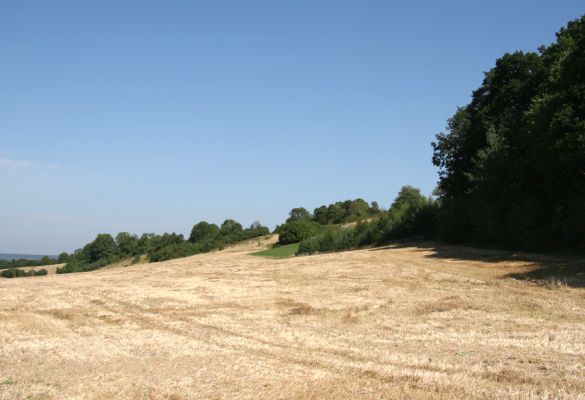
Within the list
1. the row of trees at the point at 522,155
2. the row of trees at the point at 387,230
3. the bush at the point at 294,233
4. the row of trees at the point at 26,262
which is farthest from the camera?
the row of trees at the point at 26,262

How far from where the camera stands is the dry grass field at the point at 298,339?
22.1 ft

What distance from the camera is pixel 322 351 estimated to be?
29.7 ft

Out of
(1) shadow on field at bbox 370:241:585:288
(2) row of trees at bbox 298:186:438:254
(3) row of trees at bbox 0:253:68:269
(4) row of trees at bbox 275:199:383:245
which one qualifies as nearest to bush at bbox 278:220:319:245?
(4) row of trees at bbox 275:199:383:245

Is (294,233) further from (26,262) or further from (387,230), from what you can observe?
(26,262)

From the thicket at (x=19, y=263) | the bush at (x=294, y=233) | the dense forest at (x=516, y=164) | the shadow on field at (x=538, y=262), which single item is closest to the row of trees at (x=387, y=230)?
the dense forest at (x=516, y=164)

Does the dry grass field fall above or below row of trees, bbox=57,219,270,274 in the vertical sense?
below

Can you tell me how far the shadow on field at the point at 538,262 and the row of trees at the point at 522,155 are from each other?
1794 millimetres

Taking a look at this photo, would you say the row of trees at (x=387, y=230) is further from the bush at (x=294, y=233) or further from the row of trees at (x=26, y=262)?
the row of trees at (x=26, y=262)

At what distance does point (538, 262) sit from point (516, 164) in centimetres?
728

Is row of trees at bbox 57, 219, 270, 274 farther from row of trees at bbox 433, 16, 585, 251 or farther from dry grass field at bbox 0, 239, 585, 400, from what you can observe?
dry grass field at bbox 0, 239, 585, 400

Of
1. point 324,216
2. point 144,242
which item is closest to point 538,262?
point 324,216

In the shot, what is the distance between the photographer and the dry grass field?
22.1ft

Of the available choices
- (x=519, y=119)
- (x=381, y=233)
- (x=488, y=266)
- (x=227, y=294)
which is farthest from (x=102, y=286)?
(x=381, y=233)

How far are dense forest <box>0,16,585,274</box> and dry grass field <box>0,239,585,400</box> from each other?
8.21m
